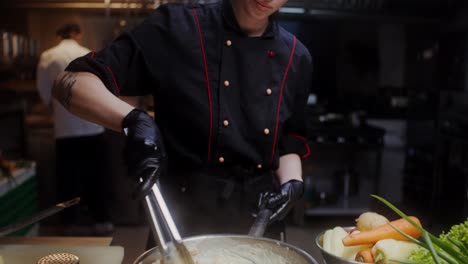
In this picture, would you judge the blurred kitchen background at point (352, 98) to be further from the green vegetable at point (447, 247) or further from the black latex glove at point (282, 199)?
the green vegetable at point (447, 247)

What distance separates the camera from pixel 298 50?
1.48 m

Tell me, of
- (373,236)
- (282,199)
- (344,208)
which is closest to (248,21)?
(282,199)

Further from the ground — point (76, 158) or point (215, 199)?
point (215, 199)

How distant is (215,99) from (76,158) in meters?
2.72

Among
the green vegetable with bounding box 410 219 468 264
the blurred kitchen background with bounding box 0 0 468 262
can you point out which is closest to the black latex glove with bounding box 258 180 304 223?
the green vegetable with bounding box 410 219 468 264

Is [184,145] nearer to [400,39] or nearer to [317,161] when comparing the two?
[317,161]

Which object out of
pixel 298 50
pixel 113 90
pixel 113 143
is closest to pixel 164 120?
pixel 113 90

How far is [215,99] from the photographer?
52.8 inches

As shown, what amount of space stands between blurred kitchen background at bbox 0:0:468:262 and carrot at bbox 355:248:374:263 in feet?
9.67

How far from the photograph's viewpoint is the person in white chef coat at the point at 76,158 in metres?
3.48

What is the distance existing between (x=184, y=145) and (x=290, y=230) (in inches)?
107

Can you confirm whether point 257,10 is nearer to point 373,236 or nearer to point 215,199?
point 215,199

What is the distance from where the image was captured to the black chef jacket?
132cm

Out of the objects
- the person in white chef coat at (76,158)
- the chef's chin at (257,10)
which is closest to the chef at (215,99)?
the chef's chin at (257,10)
